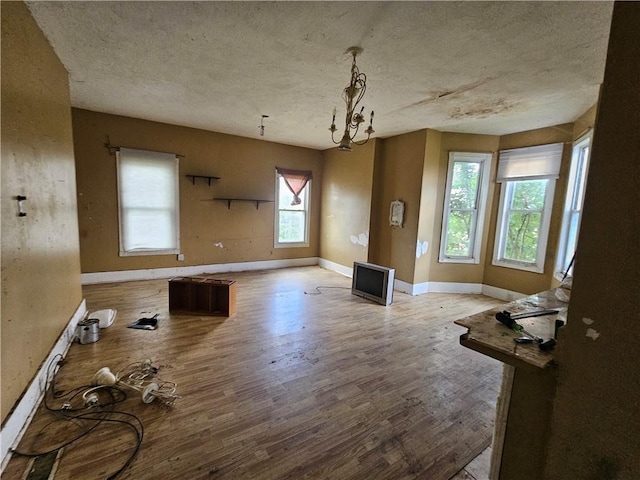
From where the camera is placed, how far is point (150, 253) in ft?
15.3

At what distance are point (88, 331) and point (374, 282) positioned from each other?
3.28m

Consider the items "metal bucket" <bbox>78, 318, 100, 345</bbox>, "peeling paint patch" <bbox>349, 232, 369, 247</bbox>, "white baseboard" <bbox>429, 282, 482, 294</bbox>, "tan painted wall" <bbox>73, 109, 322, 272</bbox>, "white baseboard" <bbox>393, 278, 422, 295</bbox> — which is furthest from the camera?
"peeling paint patch" <bbox>349, 232, 369, 247</bbox>

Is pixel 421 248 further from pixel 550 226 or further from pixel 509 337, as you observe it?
pixel 509 337

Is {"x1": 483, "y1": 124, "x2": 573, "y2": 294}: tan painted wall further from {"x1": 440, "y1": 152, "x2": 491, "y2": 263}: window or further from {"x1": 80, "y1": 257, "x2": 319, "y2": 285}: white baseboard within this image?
{"x1": 80, "y1": 257, "x2": 319, "y2": 285}: white baseboard

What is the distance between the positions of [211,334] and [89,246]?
2828 mm

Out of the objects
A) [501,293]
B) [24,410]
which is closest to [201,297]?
[24,410]

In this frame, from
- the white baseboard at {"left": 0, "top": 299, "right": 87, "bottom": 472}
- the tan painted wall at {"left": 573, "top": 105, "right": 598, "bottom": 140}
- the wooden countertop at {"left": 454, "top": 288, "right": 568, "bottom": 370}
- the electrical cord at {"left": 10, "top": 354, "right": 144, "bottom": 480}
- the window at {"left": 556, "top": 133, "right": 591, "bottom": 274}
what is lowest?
the electrical cord at {"left": 10, "top": 354, "right": 144, "bottom": 480}

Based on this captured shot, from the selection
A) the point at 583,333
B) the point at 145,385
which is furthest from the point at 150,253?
the point at 583,333

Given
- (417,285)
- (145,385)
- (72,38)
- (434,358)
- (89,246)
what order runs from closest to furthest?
1. (145,385)
2. (72,38)
3. (434,358)
4. (89,246)
5. (417,285)

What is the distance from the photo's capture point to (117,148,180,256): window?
14.4 feet

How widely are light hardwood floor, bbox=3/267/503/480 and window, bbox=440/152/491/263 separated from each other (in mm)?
1495

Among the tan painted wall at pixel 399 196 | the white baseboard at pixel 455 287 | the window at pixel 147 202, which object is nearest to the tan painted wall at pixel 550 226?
the white baseboard at pixel 455 287

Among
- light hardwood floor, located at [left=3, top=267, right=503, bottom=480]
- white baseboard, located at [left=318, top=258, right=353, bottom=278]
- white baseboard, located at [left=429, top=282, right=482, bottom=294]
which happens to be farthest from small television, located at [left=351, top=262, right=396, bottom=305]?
white baseboard, located at [left=318, top=258, right=353, bottom=278]

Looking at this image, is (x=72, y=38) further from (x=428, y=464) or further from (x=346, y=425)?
(x=428, y=464)
